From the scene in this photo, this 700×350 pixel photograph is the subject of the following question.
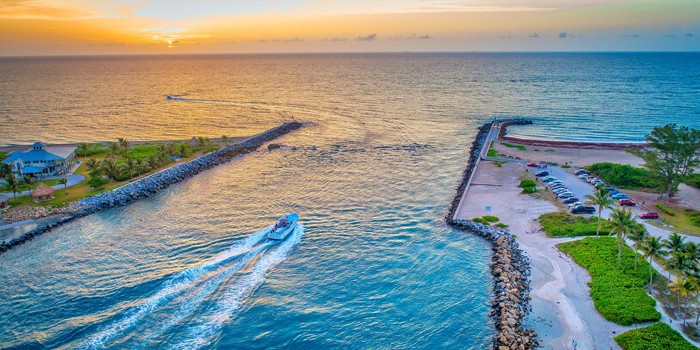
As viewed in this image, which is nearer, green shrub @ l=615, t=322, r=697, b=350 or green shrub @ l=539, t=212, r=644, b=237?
green shrub @ l=615, t=322, r=697, b=350

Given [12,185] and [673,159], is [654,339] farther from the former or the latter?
[12,185]

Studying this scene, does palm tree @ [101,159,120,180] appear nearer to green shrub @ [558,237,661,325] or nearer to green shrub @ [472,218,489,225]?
green shrub @ [472,218,489,225]

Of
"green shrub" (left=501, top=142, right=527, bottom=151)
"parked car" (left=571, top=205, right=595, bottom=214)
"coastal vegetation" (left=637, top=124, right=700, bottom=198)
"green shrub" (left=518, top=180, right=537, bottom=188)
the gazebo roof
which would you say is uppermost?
"coastal vegetation" (left=637, top=124, right=700, bottom=198)

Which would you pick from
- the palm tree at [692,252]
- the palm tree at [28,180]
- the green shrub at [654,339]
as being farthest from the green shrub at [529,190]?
the palm tree at [28,180]

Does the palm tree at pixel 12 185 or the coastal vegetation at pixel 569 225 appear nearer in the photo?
the coastal vegetation at pixel 569 225

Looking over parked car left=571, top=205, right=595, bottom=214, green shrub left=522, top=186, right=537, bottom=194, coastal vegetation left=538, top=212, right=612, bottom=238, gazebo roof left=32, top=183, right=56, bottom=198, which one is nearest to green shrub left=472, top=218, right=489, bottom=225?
coastal vegetation left=538, top=212, right=612, bottom=238

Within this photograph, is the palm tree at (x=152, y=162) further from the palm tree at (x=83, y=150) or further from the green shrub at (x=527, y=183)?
the green shrub at (x=527, y=183)

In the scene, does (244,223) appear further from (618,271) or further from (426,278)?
(618,271)
